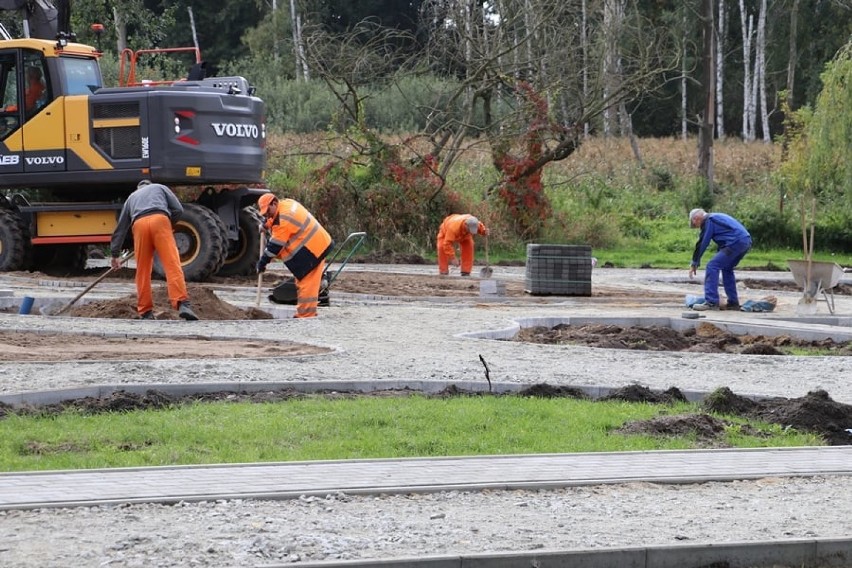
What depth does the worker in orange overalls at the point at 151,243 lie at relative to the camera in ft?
57.7

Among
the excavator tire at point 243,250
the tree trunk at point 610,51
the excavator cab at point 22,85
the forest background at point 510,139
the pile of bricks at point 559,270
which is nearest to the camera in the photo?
the excavator cab at point 22,85

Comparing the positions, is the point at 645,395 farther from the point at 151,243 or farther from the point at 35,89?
the point at 35,89

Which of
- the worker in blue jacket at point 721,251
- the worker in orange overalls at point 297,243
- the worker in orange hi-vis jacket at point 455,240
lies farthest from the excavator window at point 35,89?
the worker in blue jacket at point 721,251

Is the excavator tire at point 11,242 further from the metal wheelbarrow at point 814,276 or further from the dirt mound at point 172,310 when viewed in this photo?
the metal wheelbarrow at point 814,276

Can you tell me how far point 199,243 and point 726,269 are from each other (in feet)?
28.4

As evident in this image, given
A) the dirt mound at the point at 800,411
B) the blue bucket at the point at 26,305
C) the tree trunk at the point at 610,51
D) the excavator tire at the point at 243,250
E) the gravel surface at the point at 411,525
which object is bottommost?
the dirt mound at the point at 800,411

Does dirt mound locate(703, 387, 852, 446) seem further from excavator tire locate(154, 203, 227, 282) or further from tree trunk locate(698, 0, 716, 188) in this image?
tree trunk locate(698, 0, 716, 188)

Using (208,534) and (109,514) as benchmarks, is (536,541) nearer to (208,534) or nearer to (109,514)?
(208,534)

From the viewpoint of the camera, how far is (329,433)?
9969 mm

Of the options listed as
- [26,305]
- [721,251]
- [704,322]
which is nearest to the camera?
[26,305]

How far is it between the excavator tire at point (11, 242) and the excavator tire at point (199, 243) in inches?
103

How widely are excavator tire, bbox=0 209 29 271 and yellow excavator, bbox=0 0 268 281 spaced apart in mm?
17

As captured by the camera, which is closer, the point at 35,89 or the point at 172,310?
the point at 172,310

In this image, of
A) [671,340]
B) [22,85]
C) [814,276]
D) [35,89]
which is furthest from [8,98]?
[814,276]
